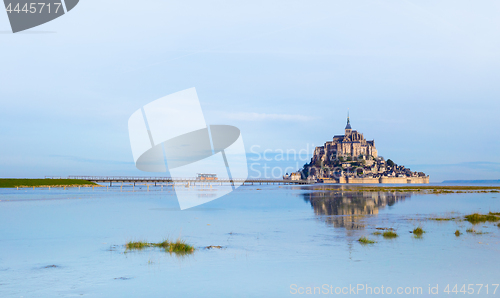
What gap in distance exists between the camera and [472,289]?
9.41 metres

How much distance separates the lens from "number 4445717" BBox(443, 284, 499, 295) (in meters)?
9.23

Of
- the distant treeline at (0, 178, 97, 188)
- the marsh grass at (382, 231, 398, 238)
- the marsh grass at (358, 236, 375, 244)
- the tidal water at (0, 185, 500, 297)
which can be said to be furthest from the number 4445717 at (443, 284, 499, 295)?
the distant treeline at (0, 178, 97, 188)

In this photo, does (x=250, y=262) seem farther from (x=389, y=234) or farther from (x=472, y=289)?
(x=389, y=234)

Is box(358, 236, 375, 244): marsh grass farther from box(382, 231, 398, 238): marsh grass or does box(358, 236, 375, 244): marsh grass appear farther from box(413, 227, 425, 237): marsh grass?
box(413, 227, 425, 237): marsh grass

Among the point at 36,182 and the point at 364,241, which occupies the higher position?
the point at 36,182

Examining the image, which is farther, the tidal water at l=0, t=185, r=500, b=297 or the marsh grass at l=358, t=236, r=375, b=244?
the marsh grass at l=358, t=236, r=375, b=244

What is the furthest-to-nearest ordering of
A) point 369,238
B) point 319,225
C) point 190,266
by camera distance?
point 319,225, point 369,238, point 190,266

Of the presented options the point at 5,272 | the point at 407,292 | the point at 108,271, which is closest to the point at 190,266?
the point at 108,271

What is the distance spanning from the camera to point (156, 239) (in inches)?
670

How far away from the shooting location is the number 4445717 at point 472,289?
363 inches

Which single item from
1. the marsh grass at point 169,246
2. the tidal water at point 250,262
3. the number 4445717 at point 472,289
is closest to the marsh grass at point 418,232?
the tidal water at point 250,262

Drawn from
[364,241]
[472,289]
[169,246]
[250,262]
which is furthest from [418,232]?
[169,246]

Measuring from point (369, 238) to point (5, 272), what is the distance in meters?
13.0

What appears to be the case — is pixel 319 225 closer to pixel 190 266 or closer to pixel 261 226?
pixel 261 226
